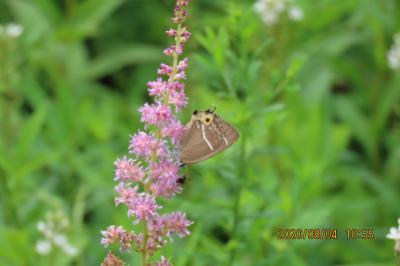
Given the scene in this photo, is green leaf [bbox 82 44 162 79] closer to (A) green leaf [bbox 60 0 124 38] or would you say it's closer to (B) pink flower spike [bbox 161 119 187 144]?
(A) green leaf [bbox 60 0 124 38]

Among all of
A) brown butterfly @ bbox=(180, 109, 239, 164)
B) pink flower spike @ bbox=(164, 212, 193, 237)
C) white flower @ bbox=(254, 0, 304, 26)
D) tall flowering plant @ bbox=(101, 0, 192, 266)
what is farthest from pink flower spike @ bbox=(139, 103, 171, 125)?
white flower @ bbox=(254, 0, 304, 26)

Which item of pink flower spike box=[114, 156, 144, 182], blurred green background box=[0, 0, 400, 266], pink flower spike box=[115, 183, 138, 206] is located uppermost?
blurred green background box=[0, 0, 400, 266]

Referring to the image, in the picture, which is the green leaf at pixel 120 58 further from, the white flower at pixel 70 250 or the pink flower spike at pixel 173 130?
the pink flower spike at pixel 173 130

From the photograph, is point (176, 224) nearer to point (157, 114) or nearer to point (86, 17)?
point (157, 114)

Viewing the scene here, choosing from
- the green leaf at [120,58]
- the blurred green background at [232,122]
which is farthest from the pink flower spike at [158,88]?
the green leaf at [120,58]

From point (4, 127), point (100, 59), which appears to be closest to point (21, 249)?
point (4, 127)

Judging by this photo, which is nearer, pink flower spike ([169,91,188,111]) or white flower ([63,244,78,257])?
pink flower spike ([169,91,188,111])
